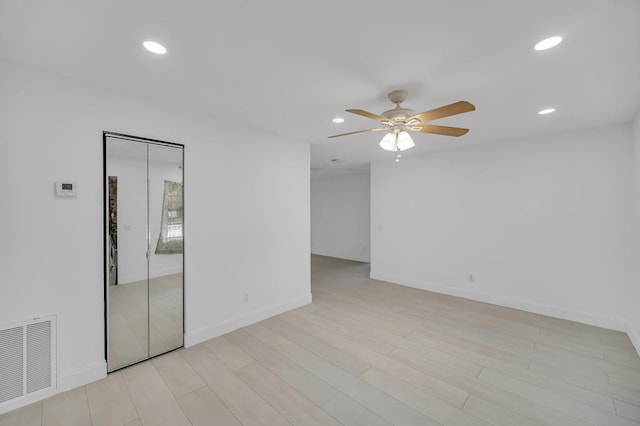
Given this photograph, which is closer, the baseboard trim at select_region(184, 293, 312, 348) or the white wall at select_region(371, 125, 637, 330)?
the baseboard trim at select_region(184, 293, 312, 348)

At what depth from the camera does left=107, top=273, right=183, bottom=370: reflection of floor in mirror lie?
2.40m

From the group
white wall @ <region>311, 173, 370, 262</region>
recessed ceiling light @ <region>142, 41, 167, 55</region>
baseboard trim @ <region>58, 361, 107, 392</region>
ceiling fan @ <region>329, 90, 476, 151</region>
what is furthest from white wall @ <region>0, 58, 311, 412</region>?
white wall @ <region>311, 173, 370, 262</region>

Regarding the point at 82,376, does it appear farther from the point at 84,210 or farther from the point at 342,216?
the point at 342,216

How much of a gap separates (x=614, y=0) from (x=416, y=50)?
94cm

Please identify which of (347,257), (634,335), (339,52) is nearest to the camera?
(339,52)

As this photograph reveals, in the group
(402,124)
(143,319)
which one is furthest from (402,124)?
(143,319)

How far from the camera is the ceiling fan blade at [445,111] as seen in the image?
1.85 m

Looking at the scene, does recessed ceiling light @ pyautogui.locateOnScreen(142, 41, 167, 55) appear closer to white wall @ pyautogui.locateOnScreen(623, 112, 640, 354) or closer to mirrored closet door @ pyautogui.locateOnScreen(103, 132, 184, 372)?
mirrored closet door @ pyautogui.locateOnScreen(103, 132, 184, 372)

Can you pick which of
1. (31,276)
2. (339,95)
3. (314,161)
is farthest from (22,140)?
(314,161)

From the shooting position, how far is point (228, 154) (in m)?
3.16

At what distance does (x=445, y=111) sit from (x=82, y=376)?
11.9 feet

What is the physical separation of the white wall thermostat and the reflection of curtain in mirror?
2.29 feet

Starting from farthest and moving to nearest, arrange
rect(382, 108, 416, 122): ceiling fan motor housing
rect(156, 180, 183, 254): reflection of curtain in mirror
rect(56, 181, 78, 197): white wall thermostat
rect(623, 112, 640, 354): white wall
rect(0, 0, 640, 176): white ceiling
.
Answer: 1. rect(623, 112, 640, 354): white wall
2. rect(156, 180, 183, 254): reflection of curtain in mirror
3. rect(382, 108, 416, 122): ceiling fan motor housing
4. rect(56, 181, 78, 197): white wall thermostat
5. rect(0, 0, 640, 176): white ceiling

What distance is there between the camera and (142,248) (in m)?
2.61
